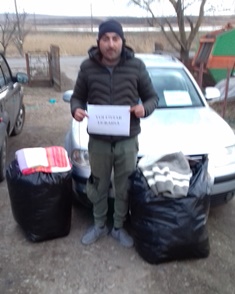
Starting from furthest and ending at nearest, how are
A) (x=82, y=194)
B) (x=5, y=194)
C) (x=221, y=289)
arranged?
(x=5, y=194) → (x=82, y=194) → (x=221, y=289)

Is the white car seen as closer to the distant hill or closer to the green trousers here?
the green trousers

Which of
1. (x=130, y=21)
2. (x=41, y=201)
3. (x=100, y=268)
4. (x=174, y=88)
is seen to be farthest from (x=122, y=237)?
(x=130, y=21)

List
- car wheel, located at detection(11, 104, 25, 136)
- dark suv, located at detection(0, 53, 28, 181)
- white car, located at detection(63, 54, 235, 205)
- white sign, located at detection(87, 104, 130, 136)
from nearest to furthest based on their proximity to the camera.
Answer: white sign, located at detection(87, 104, 130, 136) → white car, located at detection(63, 54, 235, 205) → dark suv, located at detection(0, 53, 28, 181) → car wheel, located at detection(11, 104, 25, 136)

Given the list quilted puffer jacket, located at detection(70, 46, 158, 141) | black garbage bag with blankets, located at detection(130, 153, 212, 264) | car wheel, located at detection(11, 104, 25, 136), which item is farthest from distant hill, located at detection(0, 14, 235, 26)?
black garbage bag with blankets, located at detection(130, 153, 212, 264)

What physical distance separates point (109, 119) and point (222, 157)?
116 centimetres

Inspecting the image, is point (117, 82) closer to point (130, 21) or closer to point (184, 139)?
point (184, 139)

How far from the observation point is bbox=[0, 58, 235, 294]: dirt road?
2549 millimetres

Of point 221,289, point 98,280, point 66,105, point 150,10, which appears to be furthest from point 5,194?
point 150,10

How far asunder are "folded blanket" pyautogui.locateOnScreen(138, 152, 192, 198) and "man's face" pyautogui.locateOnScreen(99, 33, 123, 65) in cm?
85

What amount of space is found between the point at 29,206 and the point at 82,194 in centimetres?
47

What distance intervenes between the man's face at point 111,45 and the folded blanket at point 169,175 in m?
0.85

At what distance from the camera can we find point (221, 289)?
253 centimetres

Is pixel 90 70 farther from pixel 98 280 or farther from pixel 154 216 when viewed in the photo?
pixel 98 280

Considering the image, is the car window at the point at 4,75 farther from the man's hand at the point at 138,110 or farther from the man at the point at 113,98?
the man's hand at the point at 138,110
